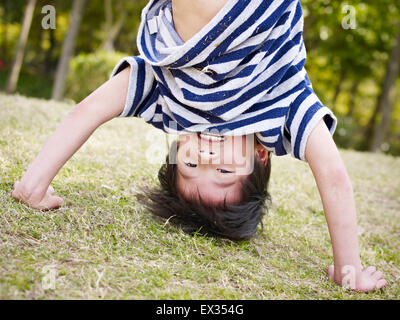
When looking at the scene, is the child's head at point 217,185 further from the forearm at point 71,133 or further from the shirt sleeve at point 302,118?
the forearm at point 71,133

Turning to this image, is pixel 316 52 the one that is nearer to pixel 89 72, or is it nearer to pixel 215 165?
pixel 89 72

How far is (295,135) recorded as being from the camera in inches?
75.7

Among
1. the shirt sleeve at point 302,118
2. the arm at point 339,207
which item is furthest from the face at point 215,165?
the arm at point 339,207

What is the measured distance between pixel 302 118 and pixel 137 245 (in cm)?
94

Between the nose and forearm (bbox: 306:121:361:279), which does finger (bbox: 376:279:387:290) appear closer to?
forearm (bbox: 306:121:361:279)

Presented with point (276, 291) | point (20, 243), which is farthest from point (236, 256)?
point (20, 243)

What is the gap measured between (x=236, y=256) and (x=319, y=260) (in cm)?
49

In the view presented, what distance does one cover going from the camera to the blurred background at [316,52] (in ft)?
31.4

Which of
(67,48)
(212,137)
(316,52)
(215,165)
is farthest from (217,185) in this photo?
(316,52)

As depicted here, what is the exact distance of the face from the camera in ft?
6.72

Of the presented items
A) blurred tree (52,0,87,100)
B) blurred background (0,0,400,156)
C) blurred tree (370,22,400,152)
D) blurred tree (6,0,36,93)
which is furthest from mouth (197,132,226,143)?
blurred tree (370,22,400,152)

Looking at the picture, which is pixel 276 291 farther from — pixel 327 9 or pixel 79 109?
pixel 327 9

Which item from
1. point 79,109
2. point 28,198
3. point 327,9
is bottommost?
point 28,198

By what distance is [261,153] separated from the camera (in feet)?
7.43
